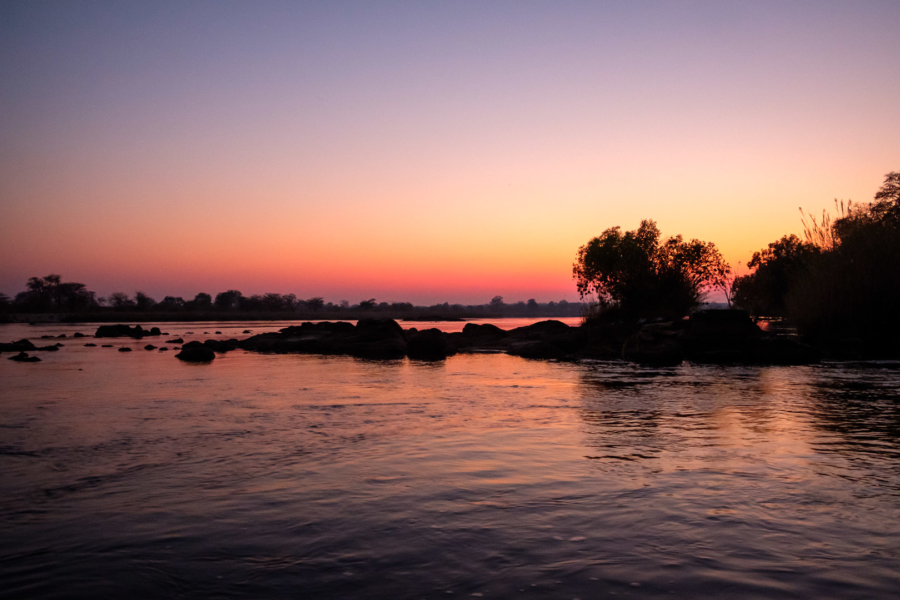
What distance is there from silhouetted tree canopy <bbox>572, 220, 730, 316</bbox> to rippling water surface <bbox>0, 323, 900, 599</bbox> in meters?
35.3

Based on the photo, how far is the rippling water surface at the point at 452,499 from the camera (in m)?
4.70

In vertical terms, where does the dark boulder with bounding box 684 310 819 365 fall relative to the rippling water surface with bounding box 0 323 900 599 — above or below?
above

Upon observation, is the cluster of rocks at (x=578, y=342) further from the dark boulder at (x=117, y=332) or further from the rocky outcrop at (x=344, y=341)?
the dark boulder at (x=117, y=332)

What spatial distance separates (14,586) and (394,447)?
19.1 feet

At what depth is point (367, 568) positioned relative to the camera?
4.90 meters

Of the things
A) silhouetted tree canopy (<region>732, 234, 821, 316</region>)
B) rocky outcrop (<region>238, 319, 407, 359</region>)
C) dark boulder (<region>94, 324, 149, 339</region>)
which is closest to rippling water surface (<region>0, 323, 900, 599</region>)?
rocky outcrop (<region>238, 319, 407, 359</region>)

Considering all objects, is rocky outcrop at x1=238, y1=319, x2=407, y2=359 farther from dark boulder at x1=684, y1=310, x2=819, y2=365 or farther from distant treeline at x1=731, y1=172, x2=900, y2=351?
distant treeline at x1=731, y1=172, x2=900, y2=351

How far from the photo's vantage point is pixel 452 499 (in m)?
6.89

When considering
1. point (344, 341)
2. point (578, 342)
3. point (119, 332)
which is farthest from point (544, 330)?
point (119, 332)

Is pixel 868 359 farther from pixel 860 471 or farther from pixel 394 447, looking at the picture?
pixel 394 447

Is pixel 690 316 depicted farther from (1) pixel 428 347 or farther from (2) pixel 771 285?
(2) pixel 771 285

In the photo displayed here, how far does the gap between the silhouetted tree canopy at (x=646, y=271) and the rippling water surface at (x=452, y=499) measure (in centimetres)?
3527

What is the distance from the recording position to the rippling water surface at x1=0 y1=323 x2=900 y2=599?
15.4 ft

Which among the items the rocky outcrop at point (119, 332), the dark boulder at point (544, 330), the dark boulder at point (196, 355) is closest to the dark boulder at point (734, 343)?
the dark boulder at point (544, 330)
